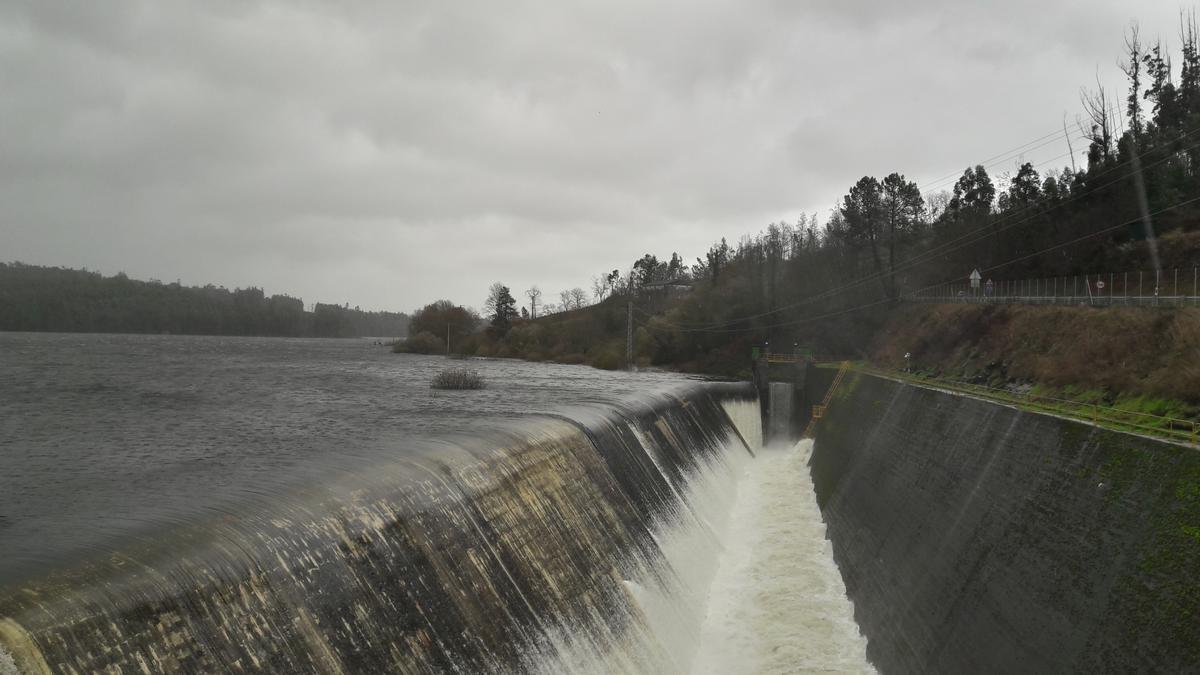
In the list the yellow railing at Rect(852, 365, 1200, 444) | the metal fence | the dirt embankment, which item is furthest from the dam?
the metal fence

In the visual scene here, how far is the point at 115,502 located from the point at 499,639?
8.12 m

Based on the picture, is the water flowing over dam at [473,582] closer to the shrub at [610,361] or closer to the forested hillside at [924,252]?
the forested hillside at [924,252]

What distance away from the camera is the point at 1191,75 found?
48.5 m

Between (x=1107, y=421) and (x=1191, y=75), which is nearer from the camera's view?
(x=1107, y=421)

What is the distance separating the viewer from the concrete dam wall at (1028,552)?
8.41m

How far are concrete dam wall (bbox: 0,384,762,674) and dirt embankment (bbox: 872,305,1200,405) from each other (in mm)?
12043

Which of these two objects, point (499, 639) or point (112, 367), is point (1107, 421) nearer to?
point (499, 639)

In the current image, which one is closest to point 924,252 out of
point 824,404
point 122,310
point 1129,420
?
point 824,404

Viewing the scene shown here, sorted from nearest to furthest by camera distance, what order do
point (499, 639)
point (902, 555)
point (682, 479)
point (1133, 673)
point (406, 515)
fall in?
1. point (1133, 673)
2. point (499, 639)
3. point (406, 515)
4. point (902, 555)
5. point (682, 479)

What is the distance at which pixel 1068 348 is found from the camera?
2308cm

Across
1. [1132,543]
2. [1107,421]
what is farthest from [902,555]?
[1132,543]

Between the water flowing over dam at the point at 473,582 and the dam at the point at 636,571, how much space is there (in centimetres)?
4

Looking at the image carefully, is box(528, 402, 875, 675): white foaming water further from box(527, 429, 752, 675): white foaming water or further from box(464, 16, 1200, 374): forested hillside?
box(464, 16, 1200, 374): forested hillside

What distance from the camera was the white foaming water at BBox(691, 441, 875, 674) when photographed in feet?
45.3
